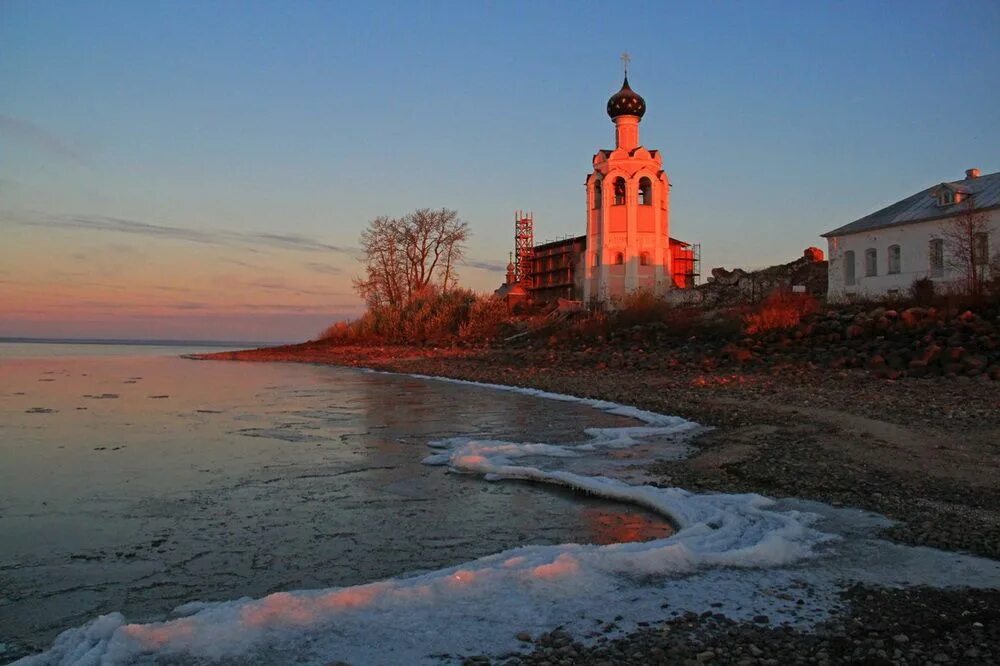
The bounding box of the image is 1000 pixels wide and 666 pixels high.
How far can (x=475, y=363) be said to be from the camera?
31.8 metres

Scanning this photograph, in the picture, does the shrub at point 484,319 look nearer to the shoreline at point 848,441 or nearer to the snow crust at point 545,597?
the shoreline at point 848,441

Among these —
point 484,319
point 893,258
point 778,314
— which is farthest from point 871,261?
point 484,319

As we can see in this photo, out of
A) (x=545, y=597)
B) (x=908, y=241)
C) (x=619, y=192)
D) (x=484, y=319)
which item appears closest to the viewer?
(x=545, y=597)

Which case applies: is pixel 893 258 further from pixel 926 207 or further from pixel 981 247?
pixel 981 247

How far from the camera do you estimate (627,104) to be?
4784 centimetres

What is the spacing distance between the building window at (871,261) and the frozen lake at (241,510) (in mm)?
23016

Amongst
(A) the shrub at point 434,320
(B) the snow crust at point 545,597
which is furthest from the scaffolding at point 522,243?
(B) the snow crust at point 545,597

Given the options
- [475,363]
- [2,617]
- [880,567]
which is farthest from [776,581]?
[475,363]

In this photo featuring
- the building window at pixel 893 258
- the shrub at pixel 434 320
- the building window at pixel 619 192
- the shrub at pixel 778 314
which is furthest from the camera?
the building window at pixel 619 192

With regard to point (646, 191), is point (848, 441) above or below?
below

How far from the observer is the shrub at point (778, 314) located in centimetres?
2478

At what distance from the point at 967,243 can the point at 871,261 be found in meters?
5.42

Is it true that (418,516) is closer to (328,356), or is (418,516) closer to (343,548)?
(343,548)

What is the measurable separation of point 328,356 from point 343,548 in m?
40.8
